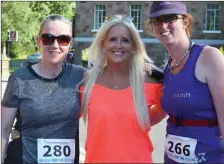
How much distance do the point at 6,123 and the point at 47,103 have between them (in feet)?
1.13

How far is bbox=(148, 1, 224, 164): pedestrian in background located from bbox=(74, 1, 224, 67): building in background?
23.9 m

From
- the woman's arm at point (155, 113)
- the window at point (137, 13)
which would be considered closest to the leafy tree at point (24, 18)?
the window at point (137, 13)

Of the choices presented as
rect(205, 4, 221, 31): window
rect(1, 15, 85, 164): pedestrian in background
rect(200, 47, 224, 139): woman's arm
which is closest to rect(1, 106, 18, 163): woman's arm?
rect(1, 15, 85, 164): pedestrian in background

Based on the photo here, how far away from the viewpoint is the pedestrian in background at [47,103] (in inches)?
110

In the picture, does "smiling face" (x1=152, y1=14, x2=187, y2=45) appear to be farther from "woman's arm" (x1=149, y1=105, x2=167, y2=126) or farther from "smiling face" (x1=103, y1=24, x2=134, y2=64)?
"woman's arm" (x1=149, y1=105, x2=167, y2=126)

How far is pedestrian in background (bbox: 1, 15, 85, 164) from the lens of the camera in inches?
110

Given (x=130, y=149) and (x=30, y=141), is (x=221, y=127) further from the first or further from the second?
(x=30, y=141)

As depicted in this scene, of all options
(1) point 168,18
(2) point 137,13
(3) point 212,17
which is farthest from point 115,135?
(3) point 212,17

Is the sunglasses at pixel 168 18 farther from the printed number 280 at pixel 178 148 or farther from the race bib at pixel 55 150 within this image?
the race bib at pixel 55 150

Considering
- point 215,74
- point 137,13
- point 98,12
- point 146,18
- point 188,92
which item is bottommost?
point 188,92

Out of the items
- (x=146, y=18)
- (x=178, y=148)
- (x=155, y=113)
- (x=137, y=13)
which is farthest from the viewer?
(x=137, y=13)

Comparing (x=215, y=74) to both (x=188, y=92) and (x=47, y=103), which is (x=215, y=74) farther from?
(x=47, y=103)

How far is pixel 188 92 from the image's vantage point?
112 inches

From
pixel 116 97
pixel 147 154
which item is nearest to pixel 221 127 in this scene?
pixel 147 154
